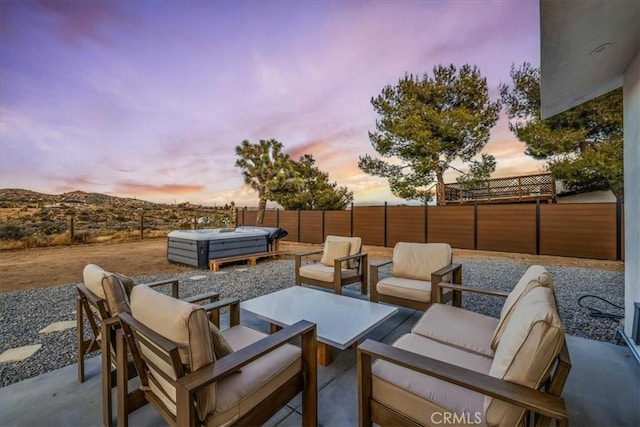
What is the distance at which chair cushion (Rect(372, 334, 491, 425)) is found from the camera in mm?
1107

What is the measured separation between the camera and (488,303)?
344 centimetres

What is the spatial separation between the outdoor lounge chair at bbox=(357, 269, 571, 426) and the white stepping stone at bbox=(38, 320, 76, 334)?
321 centimetres

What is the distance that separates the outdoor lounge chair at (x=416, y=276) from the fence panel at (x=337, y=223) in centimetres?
697

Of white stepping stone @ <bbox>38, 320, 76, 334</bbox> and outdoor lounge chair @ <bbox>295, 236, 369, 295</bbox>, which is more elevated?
outdoor lounge chair @ <bbox>295, 236, 369, 295</bbox>

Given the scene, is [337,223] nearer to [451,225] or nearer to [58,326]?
[451,225]

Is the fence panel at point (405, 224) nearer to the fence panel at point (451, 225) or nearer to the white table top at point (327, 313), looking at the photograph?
the fence panel at point (451, 225)

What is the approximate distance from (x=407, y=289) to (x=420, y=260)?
0.55 meters

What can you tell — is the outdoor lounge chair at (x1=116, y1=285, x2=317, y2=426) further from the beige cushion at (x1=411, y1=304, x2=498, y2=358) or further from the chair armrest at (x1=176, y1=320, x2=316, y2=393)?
the beige cushion at (x1=411, y1=304, x2=498, y2=358)

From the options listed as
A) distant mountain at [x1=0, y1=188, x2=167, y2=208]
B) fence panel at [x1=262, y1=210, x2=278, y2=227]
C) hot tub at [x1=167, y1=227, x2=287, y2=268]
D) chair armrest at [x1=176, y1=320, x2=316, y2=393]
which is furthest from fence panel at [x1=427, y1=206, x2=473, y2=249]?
distant mountain at [x1=0, y1=188, x2=167, y2=208]

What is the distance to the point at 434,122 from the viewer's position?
8.59m

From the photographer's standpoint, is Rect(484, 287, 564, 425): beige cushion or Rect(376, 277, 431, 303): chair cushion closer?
Rect(484, 287, 564, 425): beige cushion

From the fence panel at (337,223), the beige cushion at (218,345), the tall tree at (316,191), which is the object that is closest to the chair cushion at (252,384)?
the beige cushion at (218,345)

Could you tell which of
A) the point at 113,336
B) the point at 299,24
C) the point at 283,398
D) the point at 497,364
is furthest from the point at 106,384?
the point at 299,24

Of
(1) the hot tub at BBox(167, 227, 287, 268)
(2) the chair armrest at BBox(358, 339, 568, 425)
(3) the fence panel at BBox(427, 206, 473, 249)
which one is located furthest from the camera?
(3) the fence panel at BBox(427, 206, 473, 249)
